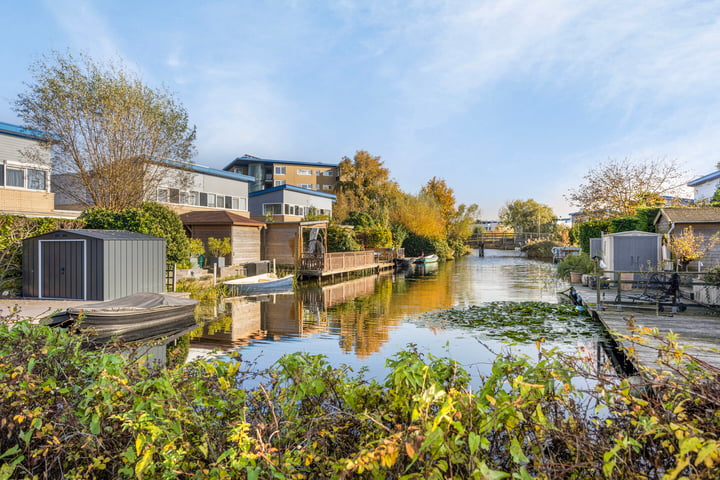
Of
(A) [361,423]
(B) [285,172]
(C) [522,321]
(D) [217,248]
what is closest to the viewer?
(A) [361,423]

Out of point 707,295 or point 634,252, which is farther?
point 634,252

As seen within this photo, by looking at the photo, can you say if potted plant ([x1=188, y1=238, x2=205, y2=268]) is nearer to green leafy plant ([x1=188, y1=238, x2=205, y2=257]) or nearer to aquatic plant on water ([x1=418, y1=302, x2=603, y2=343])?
green leafy plant ([x1=188, y1=238, x2=205, y2=257])

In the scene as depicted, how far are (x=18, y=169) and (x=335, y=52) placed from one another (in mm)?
13618

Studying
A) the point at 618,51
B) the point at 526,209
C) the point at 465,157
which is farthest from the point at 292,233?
the point at 526,209

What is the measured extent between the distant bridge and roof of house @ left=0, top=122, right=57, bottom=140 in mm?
61462

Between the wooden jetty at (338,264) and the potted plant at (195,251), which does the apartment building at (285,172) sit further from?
the potted plant at (195,251)

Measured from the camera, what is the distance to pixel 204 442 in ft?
7.65

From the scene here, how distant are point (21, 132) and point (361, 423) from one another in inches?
831

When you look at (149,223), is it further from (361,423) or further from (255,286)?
(361,423)

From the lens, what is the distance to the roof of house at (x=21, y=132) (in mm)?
17212

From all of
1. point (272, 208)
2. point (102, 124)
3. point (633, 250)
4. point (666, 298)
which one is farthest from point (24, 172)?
point (633, 250)

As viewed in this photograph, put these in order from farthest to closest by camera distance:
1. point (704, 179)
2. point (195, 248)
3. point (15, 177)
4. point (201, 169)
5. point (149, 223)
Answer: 1. point (704, 179)
2. point (201, 169)
3. point (195, 248)
4. point (15, 177)
5. point (149, 223)

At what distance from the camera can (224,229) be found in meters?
23.4

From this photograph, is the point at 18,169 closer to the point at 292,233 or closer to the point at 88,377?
the point at 292,233
